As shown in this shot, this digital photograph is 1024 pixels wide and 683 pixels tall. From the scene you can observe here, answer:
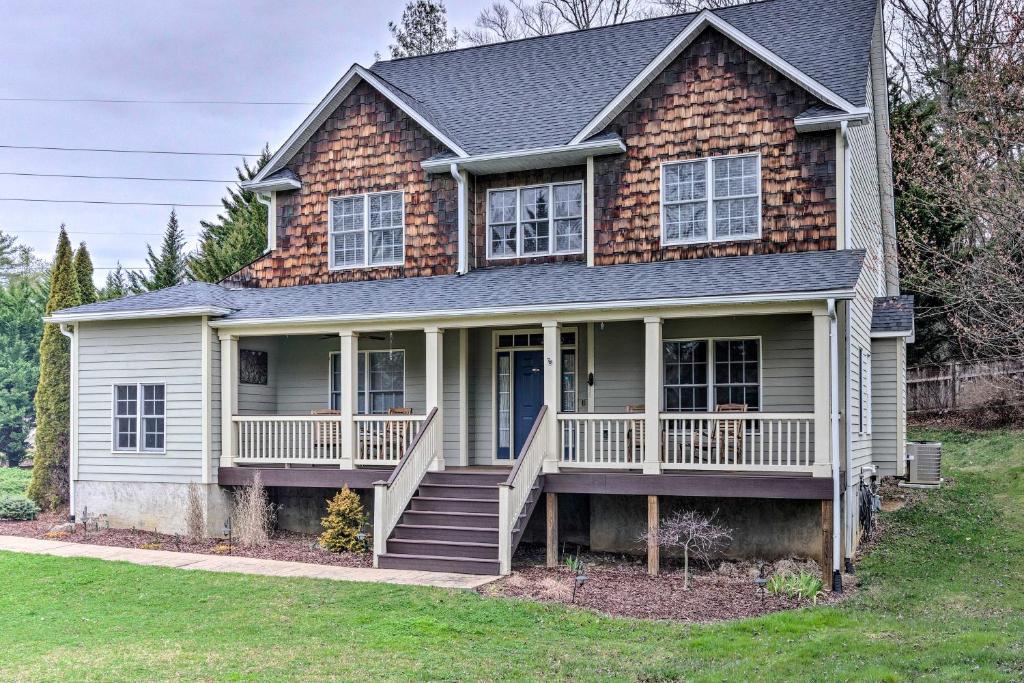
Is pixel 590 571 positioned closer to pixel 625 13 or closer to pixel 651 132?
pixel 651 132

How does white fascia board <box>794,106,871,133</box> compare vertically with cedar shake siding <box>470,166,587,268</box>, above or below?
above

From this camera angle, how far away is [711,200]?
1421cm

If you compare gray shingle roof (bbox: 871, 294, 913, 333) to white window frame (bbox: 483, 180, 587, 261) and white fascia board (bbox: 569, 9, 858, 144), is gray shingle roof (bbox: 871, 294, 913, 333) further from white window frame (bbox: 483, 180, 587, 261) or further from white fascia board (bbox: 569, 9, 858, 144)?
white window frame (bbox: 483, 180, 587, 261)

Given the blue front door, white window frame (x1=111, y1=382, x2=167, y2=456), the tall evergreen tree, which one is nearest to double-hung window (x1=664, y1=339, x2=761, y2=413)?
the blue front door

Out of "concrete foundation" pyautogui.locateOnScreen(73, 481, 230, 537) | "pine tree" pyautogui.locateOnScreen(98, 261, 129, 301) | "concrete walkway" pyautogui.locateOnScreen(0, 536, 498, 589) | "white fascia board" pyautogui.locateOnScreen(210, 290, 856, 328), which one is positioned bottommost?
"concrete walkway" pyautogui.locateOnScreen(0, 536, 498, 589)

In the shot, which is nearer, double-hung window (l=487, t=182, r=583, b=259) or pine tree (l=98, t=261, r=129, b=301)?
double-hung window (l=487, t=182, r=583, b=259)

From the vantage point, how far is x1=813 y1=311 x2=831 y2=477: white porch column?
38.8 feet

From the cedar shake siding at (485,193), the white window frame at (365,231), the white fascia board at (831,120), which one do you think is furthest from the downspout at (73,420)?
the white fascia board at (831,120)

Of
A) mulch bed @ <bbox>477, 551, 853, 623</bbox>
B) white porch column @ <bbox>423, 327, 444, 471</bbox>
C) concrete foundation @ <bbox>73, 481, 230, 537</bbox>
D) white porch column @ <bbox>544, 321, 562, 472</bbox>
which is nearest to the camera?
mulch bed @ <bbox>477, 551, 853, 623</bbox>

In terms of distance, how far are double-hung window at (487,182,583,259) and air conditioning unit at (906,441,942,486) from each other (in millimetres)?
9041

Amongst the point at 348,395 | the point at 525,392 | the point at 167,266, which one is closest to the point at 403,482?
the point at 348,395

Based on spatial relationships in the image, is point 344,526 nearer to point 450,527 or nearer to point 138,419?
point 450,527

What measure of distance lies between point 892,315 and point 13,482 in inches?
776

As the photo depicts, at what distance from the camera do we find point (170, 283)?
2739 cm
